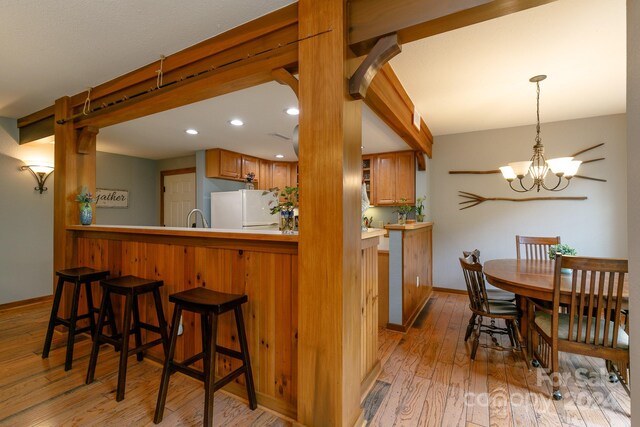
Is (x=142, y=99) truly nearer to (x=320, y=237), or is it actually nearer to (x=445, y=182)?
(x=320, y=237)

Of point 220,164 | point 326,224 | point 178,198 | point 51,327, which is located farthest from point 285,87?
point 178,198

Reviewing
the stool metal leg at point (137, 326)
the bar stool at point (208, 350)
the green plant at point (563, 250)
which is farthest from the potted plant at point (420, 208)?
the stool metal leg at point (137, 326)

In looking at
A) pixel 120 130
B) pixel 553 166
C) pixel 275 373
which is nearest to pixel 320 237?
pixel 275 373

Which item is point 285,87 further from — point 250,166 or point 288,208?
point 250,166

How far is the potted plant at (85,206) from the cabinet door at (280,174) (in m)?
3.20

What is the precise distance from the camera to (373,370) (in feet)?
7.03

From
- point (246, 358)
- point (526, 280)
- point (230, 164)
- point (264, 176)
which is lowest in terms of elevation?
point (246, 358)

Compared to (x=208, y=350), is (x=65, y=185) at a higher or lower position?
higher

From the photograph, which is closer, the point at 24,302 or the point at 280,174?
the point at 24,302

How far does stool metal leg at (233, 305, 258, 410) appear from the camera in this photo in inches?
67.2

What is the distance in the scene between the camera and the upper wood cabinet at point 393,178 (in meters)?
4.58

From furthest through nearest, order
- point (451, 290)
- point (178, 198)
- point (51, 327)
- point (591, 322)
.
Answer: point (178, 198) < point (451, 290) < point (51, 327) < point (591, 322)

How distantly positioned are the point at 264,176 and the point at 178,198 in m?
1.60

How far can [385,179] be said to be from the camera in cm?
483
